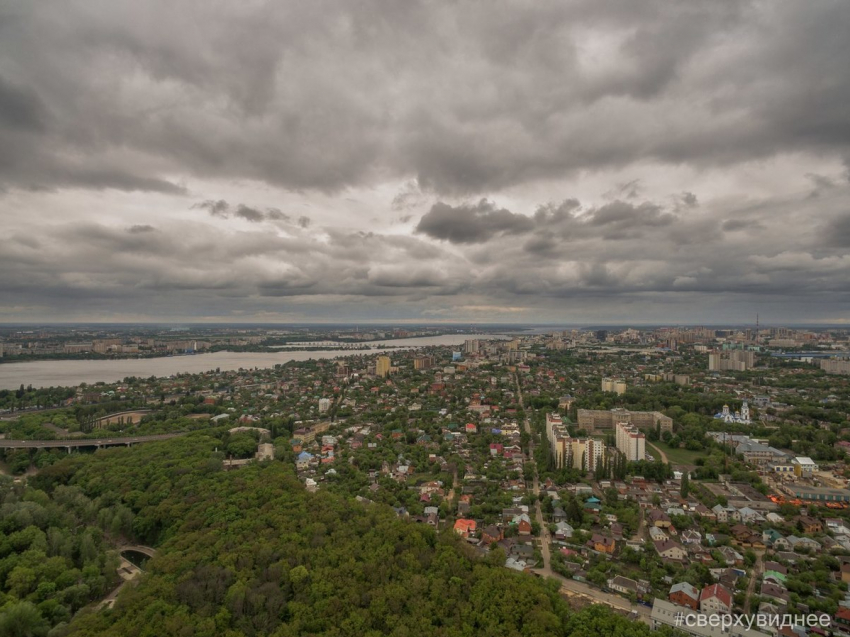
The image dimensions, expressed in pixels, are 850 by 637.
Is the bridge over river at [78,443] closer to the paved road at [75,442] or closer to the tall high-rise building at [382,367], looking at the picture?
the paved road at [75,442]

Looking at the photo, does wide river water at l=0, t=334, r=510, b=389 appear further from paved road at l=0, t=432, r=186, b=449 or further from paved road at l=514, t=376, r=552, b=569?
paved road at l=514, t=376, r=552, b=569

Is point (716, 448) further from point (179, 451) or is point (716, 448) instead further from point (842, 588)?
point (179, 451)

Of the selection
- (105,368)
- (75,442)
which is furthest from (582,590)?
(105,368)

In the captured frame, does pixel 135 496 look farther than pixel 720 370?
No

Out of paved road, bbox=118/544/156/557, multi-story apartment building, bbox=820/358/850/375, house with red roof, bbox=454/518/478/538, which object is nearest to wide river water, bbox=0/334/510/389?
paved road, bbox=118/544/156/557

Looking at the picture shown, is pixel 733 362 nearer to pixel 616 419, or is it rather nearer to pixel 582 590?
pixel 616 419

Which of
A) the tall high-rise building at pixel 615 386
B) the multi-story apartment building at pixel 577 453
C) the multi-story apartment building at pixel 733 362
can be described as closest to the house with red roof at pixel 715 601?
the multi-story apartment building at pixel 577 453

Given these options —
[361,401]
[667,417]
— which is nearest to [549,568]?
[667,417]
